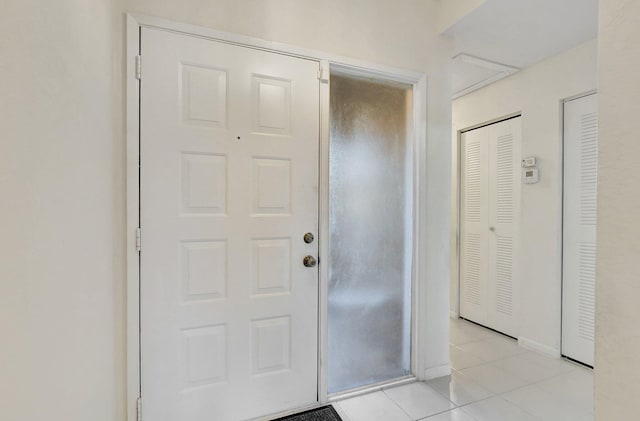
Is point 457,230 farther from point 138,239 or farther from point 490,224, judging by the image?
point 138,239

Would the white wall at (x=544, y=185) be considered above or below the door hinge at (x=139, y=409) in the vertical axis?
above

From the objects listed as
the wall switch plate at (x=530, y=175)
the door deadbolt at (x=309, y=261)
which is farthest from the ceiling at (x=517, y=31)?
the door deadbolt at (x=309, y=261)

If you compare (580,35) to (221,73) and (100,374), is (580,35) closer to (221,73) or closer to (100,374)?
(221,73)

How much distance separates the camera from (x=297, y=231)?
5.98ft

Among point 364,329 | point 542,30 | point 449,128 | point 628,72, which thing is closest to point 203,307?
point 364,329

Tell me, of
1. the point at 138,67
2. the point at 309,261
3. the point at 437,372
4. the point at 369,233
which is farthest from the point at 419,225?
the point at 138,67

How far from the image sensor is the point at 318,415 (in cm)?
178

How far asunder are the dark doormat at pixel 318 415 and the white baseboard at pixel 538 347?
1.95 m

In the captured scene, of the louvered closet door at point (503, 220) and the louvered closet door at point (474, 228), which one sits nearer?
the louvered closet door at point (503, 220)

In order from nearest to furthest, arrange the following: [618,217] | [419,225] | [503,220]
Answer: [618,217], [419,225], [503,220]

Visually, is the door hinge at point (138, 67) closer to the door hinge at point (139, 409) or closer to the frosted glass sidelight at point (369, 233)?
the frosted glass sidelight at point (369, 233)

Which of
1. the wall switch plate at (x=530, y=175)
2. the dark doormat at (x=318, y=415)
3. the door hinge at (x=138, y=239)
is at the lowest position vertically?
the dark doormat at (x=318, y=415)

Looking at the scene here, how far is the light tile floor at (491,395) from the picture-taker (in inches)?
70.7

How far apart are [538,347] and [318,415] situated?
2061 mm
